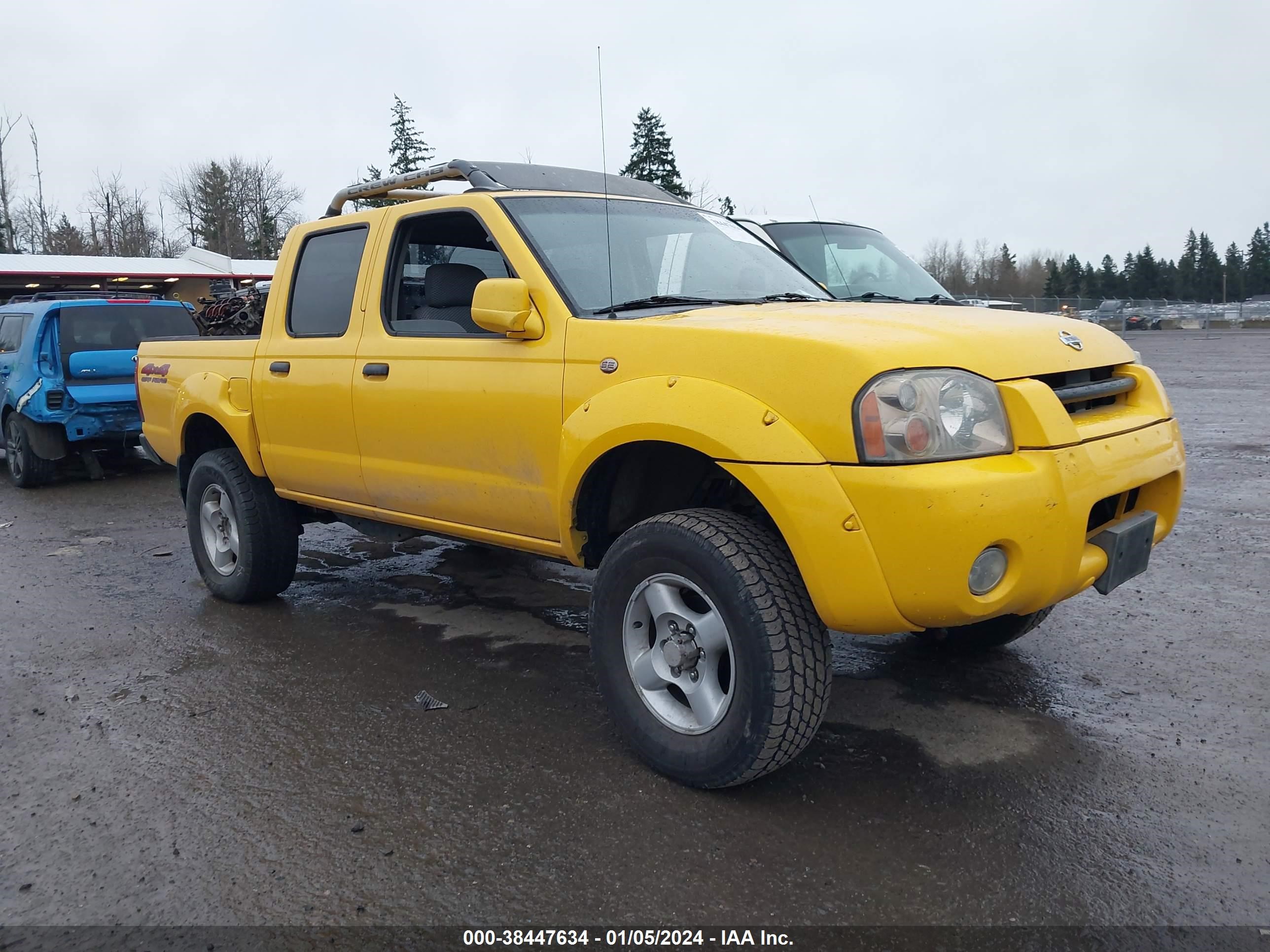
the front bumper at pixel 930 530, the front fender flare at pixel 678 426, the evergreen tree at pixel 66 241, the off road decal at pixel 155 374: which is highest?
the evergreen tree at pixel 66 241

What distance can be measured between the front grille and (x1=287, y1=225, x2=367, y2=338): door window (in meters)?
3.03

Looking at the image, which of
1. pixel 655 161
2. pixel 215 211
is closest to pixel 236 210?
pixel 215 211

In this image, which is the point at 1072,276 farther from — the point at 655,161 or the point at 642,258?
the point at 642,258

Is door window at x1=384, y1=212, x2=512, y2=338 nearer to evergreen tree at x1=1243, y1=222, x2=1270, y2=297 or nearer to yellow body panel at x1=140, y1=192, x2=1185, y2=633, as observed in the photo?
yellow body panel at x1=140, y1=192, x2=1185, y2=633

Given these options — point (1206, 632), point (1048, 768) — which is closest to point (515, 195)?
point (1048, 768)

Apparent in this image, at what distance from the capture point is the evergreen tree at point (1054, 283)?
7631 centimetres

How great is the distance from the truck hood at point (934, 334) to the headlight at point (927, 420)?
0.05 m

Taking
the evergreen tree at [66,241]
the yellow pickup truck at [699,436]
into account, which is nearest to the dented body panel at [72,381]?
the yellow pickup truck at [699,436]

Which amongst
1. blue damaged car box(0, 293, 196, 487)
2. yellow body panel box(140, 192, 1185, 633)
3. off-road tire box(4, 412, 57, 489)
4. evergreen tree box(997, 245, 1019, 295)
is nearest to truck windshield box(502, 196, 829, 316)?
yellow body panel box(140, 192, 1185, 633)

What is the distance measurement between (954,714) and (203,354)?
4.30 m

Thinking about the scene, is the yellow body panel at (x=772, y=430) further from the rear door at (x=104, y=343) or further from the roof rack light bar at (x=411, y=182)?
the rear door at (x=104, y=343)

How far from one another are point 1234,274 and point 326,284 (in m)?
93.3

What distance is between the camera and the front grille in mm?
3105

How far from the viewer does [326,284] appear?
4738 mm
